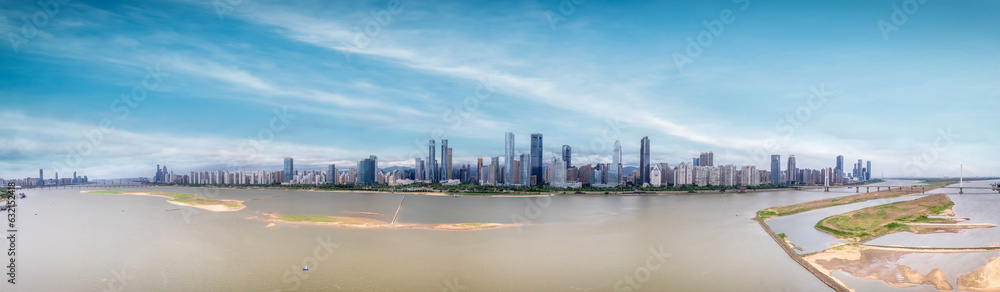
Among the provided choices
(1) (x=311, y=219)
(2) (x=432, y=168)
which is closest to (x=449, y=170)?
(2) (x=432, y=168)

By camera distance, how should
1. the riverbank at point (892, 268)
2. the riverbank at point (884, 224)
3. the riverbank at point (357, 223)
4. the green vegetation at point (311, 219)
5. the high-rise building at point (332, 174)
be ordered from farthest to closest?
the high-rise building at point (332, 174)
the green vegetation at point (311, 219)
the riverbank at point (357, 223)
the riverbank at point (884, 224)
the riverbank at point (892, 268)

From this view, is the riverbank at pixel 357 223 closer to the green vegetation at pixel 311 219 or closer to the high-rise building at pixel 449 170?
the green vegetation at pixel 311 219

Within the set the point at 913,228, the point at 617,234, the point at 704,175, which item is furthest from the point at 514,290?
the point at 704,175

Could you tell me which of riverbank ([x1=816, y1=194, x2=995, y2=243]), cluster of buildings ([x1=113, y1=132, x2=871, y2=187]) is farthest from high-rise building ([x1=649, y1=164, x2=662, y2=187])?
riverbank ([x1=816, y1=194, x2=995, y2=243])

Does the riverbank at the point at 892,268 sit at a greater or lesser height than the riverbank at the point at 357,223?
greater

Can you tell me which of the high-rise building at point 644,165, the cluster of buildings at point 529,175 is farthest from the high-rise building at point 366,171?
the high-rise building at point 644,165

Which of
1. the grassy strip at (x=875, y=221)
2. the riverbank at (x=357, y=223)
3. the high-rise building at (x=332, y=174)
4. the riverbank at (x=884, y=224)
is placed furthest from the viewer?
the high-rise building at (x=332, y=174)

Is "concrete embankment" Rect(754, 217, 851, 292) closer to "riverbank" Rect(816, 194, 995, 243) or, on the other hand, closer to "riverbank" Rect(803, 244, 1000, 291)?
"riverbank" Rect(803, 244, 1000, 291)

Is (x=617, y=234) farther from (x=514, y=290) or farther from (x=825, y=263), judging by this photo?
(x=514, y=290)
